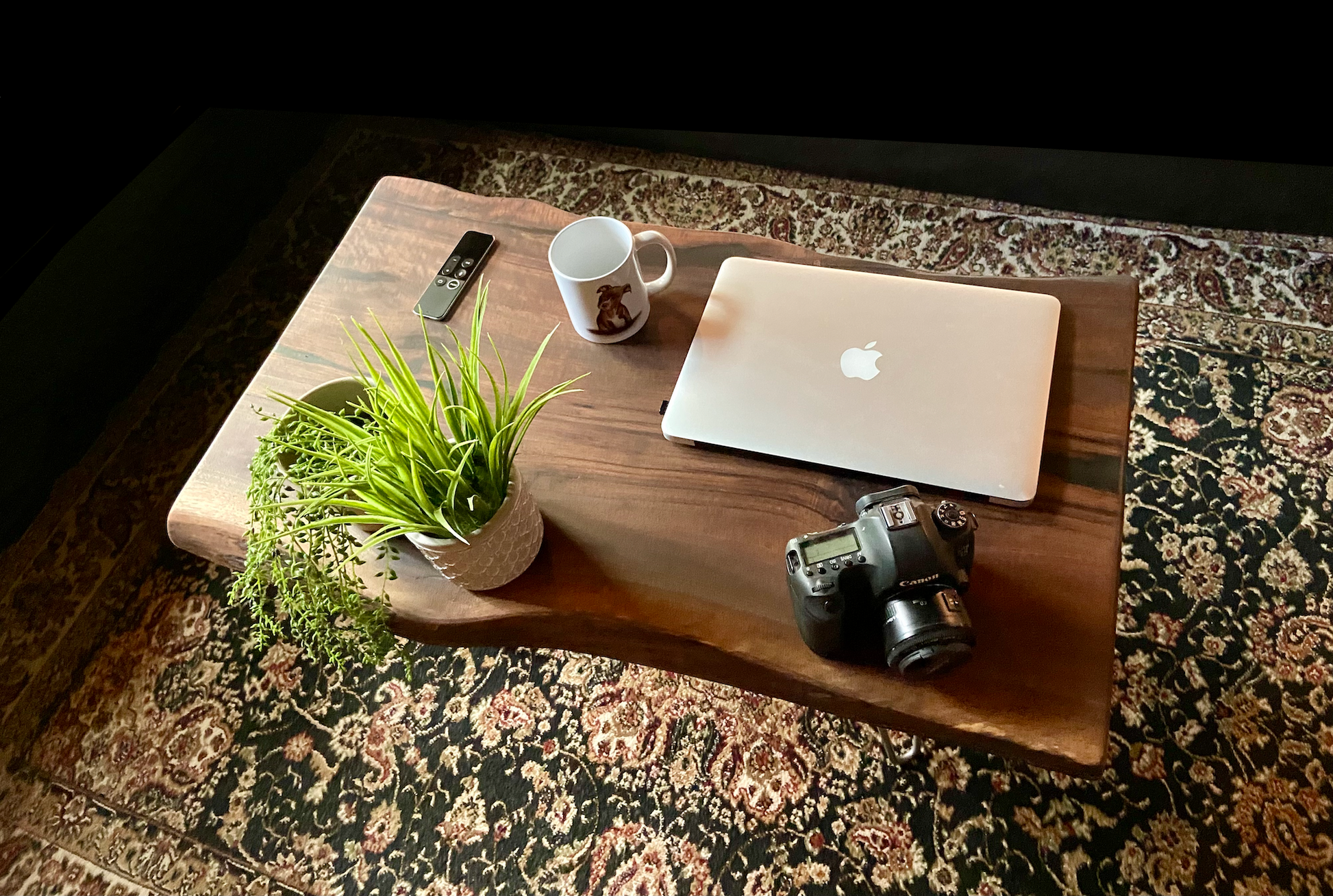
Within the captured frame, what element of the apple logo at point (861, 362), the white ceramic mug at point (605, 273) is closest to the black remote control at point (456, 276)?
the white ceramic mug at point (605, 273)

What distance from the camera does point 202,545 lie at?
915mm

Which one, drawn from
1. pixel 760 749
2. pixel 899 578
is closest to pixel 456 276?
pixel 899 578

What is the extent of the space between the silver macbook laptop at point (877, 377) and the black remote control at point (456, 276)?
0.99ft

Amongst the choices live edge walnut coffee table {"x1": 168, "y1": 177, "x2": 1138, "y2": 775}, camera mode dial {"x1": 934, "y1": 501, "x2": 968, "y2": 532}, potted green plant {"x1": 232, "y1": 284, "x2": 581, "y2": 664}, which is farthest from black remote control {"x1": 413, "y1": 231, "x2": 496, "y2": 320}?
camera mode dial {"x1": 934, "y1": 501, "x2": 968, "y2": 532}

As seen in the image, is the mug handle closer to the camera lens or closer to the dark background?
the camera lens

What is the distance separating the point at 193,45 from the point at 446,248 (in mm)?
796

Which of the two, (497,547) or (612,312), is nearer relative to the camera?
(497,547)

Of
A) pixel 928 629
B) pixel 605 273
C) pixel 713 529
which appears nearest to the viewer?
pixel 928 629

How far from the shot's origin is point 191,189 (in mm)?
1690

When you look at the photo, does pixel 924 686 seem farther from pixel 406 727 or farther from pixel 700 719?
pixel 406 727

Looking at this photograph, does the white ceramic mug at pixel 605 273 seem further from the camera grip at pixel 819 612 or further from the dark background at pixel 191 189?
the dark background at pixel 191 189

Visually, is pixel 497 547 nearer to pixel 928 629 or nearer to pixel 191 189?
pixel 928 629

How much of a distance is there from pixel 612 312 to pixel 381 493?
13.5 inches

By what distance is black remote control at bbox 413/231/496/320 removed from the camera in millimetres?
1016
